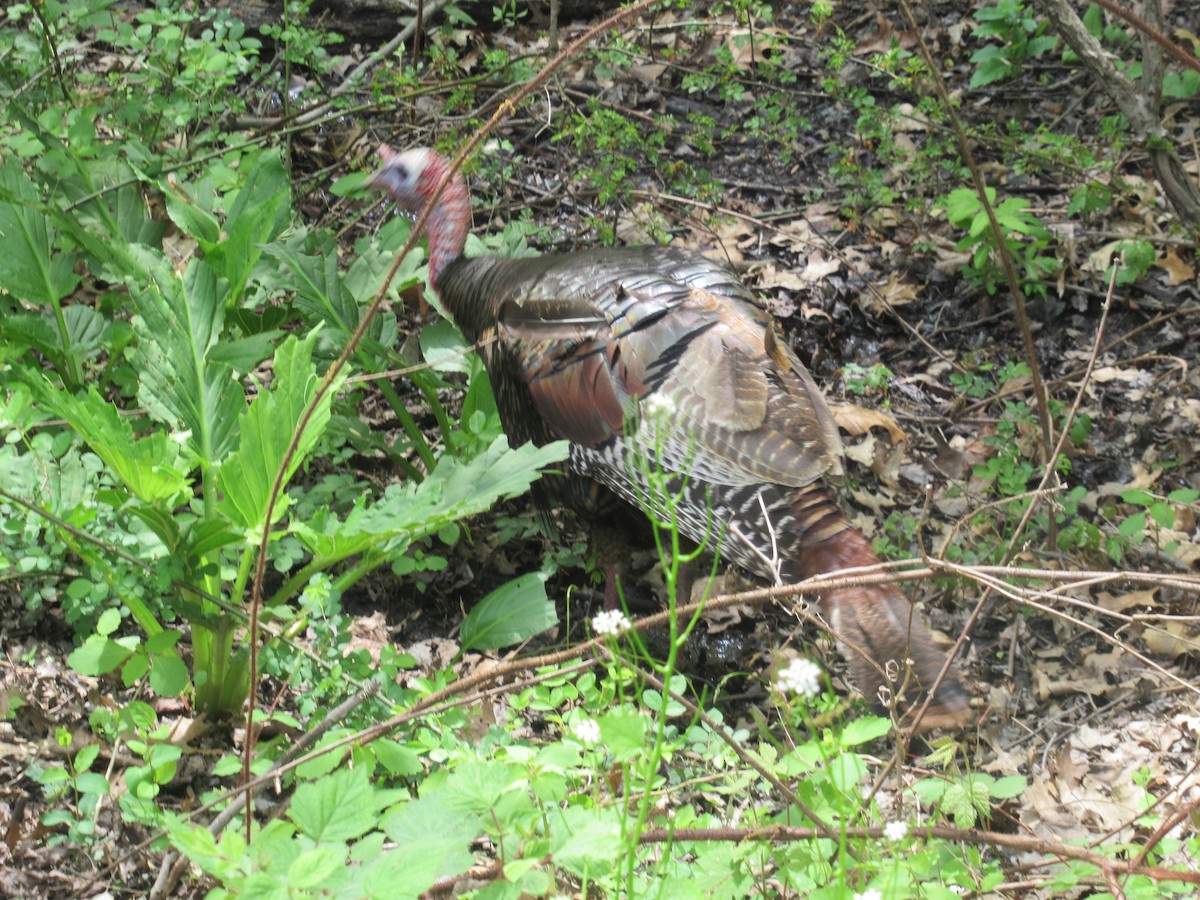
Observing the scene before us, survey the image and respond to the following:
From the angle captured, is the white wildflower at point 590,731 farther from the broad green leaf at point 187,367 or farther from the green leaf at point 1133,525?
the green leaf at point 1133,525

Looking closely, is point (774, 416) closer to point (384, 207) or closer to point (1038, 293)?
point (1038, 293)

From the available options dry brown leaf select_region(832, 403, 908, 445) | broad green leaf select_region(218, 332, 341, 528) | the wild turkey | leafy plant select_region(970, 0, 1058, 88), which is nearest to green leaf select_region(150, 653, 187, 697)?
broad green leaf select_region(218, 332, 341, 528)

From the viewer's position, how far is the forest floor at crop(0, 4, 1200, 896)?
2.85 meters

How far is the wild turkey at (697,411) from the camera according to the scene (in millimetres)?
2551

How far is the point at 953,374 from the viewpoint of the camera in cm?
440

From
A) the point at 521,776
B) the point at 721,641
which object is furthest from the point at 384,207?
the point at 521,776

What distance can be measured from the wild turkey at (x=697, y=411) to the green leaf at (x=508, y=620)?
1.39 feet

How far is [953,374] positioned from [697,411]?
2.03 metres

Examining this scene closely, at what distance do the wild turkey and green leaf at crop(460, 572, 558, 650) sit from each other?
42cm

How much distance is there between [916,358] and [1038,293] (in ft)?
2.03

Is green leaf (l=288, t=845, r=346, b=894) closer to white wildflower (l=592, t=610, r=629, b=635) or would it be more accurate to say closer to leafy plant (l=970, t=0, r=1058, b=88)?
white wildflower (l=592, t=610, r=629, b=635)

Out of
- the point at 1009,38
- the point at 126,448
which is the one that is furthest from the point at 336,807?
the point at 1009,38

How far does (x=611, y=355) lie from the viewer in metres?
2.98

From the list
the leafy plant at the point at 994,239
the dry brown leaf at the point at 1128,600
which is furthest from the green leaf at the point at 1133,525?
the leafy plant at the point at 994,239
